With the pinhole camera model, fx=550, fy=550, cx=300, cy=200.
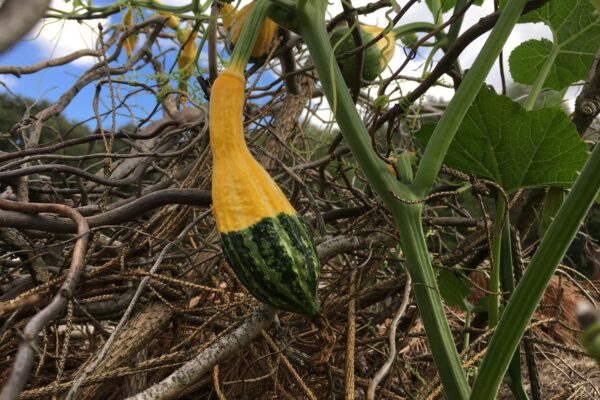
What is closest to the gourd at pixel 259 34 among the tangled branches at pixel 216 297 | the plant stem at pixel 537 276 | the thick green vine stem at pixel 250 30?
the tangled branches at pixel 216 297

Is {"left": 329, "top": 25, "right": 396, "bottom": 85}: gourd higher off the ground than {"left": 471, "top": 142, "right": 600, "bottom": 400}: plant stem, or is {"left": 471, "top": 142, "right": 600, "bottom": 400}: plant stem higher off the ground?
{"left": 329, "top": 25, "right": 396, "bottom": 85}: gourd

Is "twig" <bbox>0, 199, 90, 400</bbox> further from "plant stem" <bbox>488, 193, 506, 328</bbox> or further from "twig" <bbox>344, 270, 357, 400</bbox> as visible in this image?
"plant stem" <bbox>488, 193, 506, 328</bbox>

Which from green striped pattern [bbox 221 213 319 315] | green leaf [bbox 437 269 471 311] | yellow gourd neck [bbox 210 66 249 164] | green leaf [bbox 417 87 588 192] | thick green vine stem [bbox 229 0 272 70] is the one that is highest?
thick green vine stem [bbox 229 0 272 70]

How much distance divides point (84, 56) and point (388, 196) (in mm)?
1124

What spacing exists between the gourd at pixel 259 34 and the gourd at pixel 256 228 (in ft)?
1.05

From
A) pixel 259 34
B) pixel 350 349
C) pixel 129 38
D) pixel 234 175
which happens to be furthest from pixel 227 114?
pixel 129 38

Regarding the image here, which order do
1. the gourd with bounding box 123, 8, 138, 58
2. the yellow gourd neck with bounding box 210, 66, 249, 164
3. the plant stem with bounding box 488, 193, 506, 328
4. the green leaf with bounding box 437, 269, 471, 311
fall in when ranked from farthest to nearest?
the gourd with bounding box 123, 8, 138, 58
the green leaf with bounding box 437, 269, 471, 311
the plant stem with bounding box 488, 193, 506, 328
the yellow gourd neck with bounding box 210, 66, 249, 164

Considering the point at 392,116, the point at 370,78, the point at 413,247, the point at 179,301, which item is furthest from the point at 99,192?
the point at 413,247

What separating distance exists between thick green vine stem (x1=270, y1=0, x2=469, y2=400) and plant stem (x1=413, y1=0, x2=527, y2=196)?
0.02 m

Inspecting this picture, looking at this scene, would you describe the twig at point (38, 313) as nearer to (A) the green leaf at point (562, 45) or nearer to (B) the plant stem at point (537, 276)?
(B) the plant stem at point (537, 276)

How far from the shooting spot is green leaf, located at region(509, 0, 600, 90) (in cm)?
67

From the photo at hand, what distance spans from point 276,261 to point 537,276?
21cm

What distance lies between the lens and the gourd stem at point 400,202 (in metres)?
0.47

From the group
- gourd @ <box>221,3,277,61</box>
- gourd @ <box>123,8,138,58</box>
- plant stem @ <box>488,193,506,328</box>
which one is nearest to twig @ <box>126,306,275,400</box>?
plant stem @ <box>488,193,506,328</box>
